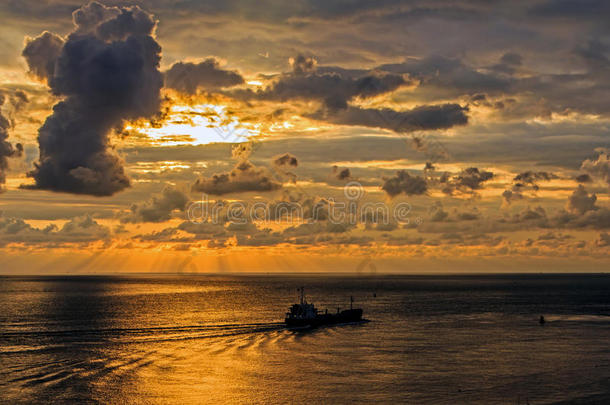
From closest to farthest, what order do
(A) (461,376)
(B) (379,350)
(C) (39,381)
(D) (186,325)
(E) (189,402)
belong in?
(E) (189,402) → (C) (39,381) → (A) (461,376) → (B) (379,350) → (D) (186,325)

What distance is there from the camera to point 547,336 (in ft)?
547

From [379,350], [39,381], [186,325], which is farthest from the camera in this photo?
[186,325]

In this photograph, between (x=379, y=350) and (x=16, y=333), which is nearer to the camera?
(x=379, y=350)

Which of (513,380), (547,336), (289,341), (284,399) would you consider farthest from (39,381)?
(547,336)

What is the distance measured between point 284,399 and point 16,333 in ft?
346

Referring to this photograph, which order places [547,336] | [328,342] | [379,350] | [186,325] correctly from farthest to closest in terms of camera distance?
[186,325] → [547,336] → [328,342] → [379,350]

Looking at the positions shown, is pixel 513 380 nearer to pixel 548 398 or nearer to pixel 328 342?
pixel 548 398

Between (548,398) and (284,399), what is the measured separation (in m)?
42.1

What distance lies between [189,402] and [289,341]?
6239cm

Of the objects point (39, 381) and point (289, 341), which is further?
point (289, 341)

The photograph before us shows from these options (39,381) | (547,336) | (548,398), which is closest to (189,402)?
(39,381)

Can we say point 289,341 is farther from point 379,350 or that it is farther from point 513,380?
point 513,380

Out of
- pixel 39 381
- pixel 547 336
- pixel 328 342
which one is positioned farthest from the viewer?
pixel 547 336

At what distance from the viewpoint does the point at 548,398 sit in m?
96.9
